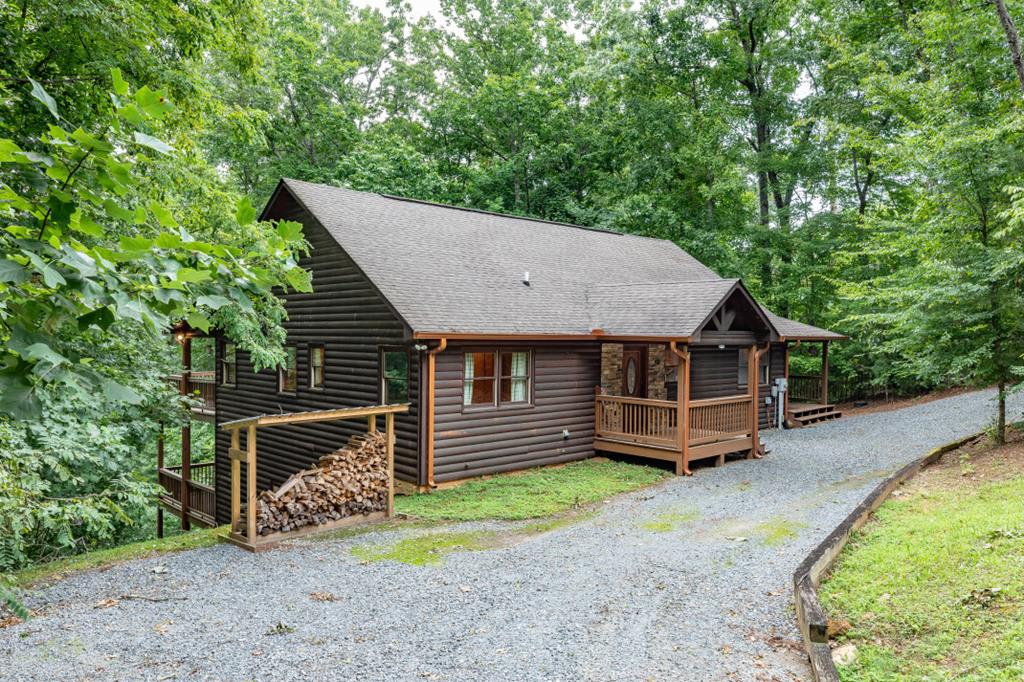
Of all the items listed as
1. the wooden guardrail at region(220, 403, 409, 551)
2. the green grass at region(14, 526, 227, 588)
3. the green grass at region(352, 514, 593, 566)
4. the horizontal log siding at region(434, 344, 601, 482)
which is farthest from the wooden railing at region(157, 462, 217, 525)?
the green grass at region(352, 514, 593, 566)

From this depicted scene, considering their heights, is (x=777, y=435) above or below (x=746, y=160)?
below

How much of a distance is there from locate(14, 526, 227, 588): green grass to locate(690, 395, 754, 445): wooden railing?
332 inches

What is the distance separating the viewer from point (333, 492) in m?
8.60

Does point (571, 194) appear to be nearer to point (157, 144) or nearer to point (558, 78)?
point (558, 78)

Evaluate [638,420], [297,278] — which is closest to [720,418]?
[638,420]

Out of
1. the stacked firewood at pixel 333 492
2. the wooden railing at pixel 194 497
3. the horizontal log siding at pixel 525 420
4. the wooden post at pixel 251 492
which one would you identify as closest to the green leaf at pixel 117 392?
the wooden post at pixel 251 492

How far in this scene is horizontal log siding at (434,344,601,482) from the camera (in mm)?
11086

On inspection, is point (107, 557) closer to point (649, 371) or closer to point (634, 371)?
point (634, 371)

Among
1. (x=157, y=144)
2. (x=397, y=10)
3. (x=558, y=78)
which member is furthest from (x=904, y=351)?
(x=397, y=10)

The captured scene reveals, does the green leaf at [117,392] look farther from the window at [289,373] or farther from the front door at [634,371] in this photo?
the front door at [634,371]

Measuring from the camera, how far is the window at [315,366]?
43.2ft

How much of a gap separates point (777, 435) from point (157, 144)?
57.0ft

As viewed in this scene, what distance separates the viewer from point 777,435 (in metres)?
16.9

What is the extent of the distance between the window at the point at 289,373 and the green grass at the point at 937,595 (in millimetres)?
10744
